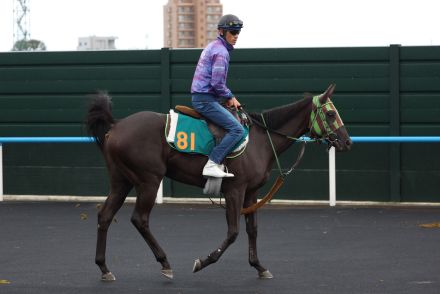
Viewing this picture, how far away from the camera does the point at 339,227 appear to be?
13.6 m

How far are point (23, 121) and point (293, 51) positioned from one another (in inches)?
184

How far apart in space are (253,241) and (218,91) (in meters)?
1.48

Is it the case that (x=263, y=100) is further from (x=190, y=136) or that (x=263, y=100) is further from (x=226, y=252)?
(x=190, y=136)

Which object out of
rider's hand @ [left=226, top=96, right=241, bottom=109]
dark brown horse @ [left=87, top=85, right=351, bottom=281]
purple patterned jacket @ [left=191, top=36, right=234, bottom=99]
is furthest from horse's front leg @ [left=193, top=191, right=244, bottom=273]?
purple patterned jacket @ [left=191, top=36, right=234, bottom=99]

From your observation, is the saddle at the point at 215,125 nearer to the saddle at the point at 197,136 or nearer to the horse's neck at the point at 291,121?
the saddle at the point at 197,136

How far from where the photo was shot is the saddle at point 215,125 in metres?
9.74

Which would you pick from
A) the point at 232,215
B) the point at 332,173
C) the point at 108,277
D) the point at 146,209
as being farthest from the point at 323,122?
the point at 332,173

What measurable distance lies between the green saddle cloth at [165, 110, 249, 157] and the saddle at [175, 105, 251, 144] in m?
0.04

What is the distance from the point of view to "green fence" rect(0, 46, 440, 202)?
1589cm

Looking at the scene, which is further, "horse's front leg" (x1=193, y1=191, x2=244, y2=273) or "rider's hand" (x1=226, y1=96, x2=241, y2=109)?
"rider's hand" (x1=226, y1=96, x2=241, y2=109)

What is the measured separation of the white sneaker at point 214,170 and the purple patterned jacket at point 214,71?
659 millimetres

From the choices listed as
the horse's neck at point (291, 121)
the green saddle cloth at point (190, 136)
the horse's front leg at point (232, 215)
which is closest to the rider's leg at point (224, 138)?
the green saddle cloth at point (190, 136)

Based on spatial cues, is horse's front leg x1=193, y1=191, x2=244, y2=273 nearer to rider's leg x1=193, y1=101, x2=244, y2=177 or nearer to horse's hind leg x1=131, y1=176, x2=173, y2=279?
rider's leg x1=193, y1=101, x2=244, y2=177

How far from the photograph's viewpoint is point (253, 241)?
9.84 meters
